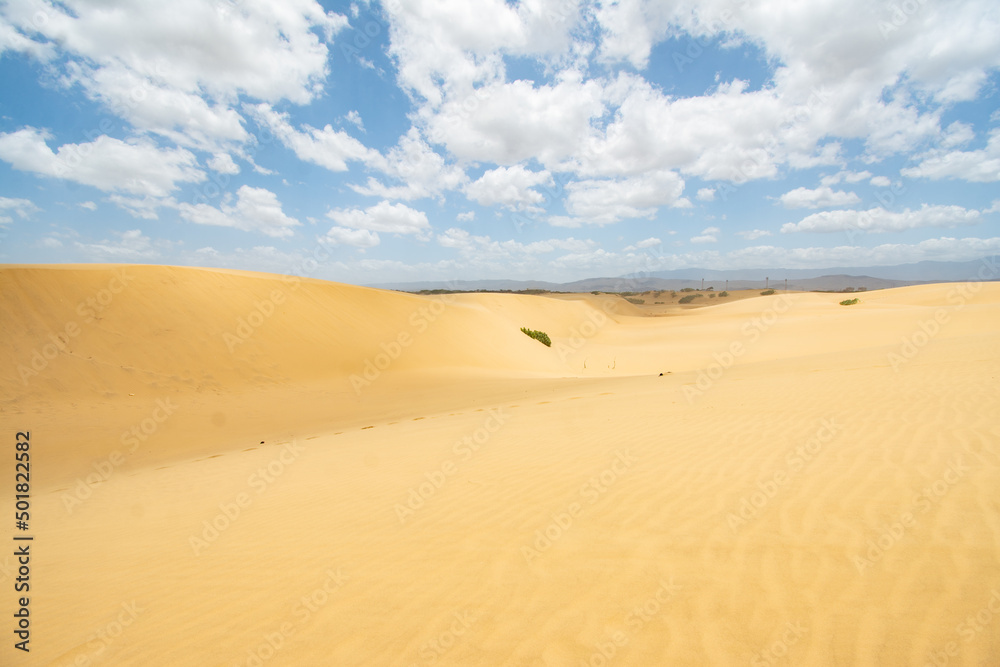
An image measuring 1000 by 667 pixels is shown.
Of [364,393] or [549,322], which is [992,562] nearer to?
[364,393]

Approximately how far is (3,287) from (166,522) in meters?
11.2

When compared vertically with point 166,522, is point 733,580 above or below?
above

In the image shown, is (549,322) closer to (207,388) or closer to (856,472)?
(207,388)

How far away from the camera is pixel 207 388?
418 inches

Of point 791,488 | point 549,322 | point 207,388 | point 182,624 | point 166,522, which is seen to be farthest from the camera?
point 549,322

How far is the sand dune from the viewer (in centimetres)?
214

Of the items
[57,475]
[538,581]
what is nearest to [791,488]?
[538,581]

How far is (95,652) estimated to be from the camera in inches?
92.7

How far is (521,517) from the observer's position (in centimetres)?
342

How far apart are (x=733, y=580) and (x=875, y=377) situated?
712 centimetres

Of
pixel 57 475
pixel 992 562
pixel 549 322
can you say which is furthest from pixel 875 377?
pixel 549 322

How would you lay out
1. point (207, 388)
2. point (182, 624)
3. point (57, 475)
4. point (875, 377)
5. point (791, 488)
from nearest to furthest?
point (182, 624), point (791, 488), point (57, 475), point (875, 377), point (207, 388)

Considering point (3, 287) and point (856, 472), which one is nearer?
point (856, 472)

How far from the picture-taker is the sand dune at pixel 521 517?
2143 mm
